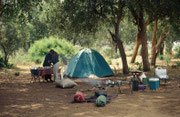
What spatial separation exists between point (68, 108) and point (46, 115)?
0.91 metres

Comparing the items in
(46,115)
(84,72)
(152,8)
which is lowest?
(46,115)

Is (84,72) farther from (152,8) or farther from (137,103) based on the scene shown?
(137,103)

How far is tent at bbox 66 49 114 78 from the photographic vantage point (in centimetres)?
1392

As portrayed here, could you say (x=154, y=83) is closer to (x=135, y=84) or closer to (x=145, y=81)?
(x=135, y=84)

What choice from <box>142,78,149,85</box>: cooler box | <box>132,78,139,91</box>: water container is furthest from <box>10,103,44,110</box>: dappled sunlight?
<box>142,78,149,85</box>: cooler box

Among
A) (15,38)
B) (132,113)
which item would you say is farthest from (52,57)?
A: (15,38)

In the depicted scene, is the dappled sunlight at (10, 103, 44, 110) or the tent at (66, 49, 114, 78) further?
the tent at (66, 49, 114, 78)

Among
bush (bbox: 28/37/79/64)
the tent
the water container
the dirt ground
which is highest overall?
bush (bbox: 28/37/79/64)

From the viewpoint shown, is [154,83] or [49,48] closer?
[154,83]

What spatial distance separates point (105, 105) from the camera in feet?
23.1

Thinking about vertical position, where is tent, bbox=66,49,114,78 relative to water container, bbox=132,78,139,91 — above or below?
above

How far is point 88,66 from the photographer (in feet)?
46.0

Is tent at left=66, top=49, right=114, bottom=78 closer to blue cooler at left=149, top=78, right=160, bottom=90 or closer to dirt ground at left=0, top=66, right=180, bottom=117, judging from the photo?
dirt ground at left=0, top=66, right=180, bottom=117

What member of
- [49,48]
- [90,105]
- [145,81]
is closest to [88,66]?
[145,81]
